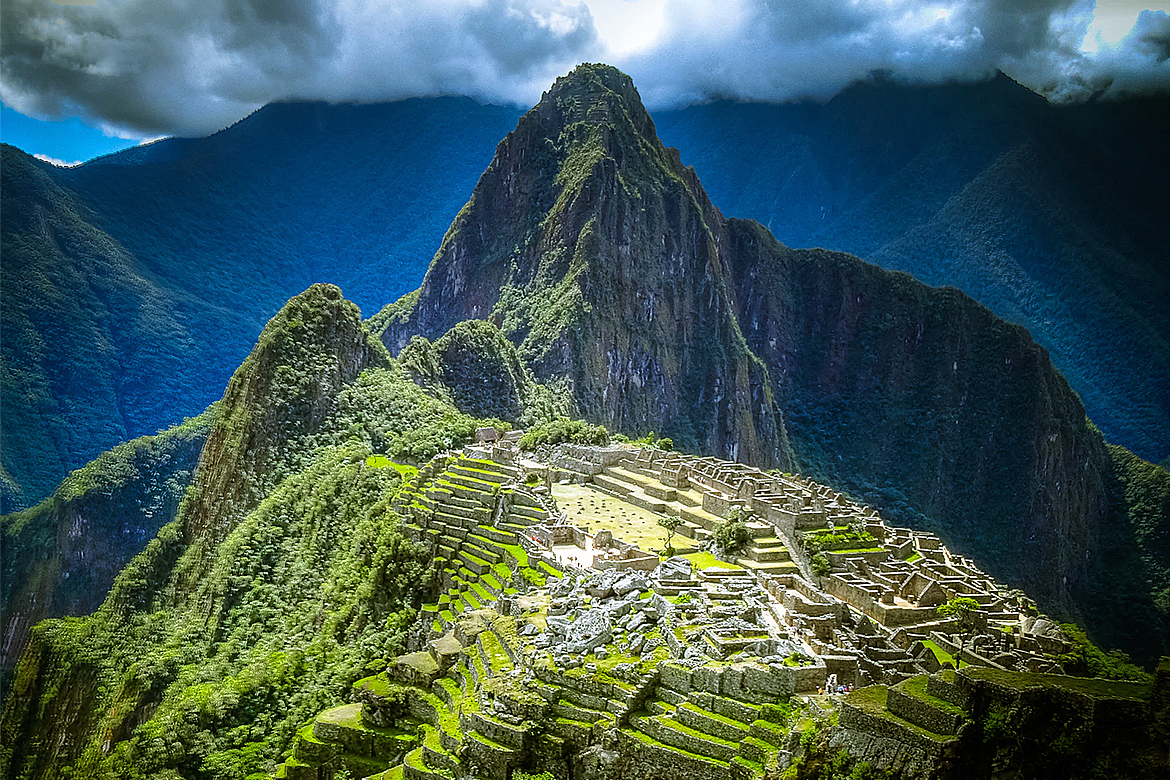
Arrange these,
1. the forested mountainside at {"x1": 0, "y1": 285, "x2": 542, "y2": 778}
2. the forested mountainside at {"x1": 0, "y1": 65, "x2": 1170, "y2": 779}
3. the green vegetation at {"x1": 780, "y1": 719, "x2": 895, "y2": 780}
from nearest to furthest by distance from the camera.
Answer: the green vegetation at {"x1": 780, "y1": 719, "x2": 895, "y2": 780} → the forested mountainside at {"x1": 0, "y1": 285, "x2": 542, "y2": 778} → the forested mountainside at {"x1": 0, "y1": 65, "x2": 1170, "y2": 779}

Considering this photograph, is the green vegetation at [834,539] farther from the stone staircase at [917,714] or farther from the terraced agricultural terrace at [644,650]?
the stone staircase at [917,714]

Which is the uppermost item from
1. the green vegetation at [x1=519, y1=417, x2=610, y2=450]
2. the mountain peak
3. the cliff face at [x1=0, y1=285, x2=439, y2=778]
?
the mountain peak

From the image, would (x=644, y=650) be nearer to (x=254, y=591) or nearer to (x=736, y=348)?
(x=254, y=591)

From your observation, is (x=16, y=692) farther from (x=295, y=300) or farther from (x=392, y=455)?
(x=295, y=300)

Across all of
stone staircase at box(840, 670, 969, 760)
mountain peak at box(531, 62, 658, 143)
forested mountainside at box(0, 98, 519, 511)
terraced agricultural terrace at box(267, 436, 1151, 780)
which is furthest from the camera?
mountain peak at box(531, 62, 658, 143)

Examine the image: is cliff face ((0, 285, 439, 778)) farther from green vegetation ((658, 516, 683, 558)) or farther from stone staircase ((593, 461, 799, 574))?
stone staircase ((593, 461, 799, 574))

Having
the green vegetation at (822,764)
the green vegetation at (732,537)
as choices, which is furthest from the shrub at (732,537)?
the green vegetation at (822,764)

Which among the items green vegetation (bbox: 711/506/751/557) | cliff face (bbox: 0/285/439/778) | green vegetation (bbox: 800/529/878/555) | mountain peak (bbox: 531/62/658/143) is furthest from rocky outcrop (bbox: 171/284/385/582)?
mountain peak (bbox: 531/62/658/143)

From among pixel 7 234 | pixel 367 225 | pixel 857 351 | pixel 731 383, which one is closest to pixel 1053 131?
pixel 857 351

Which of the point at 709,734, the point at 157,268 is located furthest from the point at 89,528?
the point at 157,268
